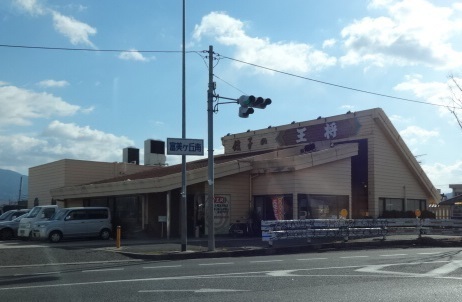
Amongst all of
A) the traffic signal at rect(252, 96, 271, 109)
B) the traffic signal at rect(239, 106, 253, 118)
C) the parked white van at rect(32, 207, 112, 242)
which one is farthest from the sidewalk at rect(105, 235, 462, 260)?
the traffic signal at rect(252, 96, 271, 109)

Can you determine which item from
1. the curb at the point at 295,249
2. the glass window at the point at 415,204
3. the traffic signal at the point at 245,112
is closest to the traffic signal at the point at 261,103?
the traffic signal at the point at 245,112

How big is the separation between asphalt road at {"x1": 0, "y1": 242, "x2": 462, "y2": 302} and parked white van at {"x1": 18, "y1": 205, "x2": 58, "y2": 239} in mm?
8895

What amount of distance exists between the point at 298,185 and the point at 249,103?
972 centimetres

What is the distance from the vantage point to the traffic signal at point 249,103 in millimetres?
18125

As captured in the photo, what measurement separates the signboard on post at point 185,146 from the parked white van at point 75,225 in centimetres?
911

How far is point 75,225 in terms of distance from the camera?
25031 millimetres

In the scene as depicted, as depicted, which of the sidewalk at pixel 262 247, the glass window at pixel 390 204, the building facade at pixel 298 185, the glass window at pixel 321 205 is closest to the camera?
the sidewalk at pixel 262 247

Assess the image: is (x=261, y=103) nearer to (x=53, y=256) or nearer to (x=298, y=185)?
(x=53, y=256)

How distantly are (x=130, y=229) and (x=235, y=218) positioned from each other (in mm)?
5962

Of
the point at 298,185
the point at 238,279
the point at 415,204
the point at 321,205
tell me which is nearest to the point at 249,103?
the point at 238,279

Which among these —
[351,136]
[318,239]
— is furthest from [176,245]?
[351,136]

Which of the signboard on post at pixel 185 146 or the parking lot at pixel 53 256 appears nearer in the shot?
the parking lot at pixel 53 256

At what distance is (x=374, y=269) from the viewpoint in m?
13.3

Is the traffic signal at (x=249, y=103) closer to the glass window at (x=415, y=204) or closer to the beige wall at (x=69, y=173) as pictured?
the glass window at (x=415, y=204)
